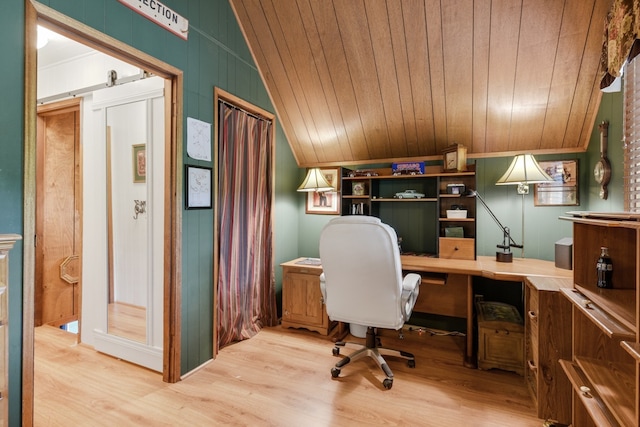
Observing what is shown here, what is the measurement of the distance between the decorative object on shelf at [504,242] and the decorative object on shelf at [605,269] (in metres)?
1.15

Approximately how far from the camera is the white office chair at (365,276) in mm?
1956

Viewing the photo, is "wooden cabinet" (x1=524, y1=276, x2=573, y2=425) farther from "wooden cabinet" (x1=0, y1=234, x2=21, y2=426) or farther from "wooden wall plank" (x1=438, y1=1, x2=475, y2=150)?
"wooden cabinet" (x1=0, y1=234, x2=21, y2=426)

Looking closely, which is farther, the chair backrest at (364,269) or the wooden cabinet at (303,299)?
the wooden cabinet at (303,299)

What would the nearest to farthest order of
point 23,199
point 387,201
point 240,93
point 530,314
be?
point 23,199, point 530,314, point 240,93, point 387,201

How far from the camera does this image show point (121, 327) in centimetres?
254

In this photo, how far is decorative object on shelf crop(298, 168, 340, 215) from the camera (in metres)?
3.32

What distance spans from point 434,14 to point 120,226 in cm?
299

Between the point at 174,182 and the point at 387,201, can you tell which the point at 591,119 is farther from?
the point at 174,182

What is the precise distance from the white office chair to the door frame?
107 centimetres

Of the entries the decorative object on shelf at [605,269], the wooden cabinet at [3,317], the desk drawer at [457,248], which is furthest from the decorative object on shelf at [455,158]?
the wooden cabinet at [3,317]

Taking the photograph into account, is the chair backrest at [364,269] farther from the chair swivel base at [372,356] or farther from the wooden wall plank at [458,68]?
the wooden wall plank at [458,68]

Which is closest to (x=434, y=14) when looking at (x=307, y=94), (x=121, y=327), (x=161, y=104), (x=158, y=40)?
(x=307, y=94)

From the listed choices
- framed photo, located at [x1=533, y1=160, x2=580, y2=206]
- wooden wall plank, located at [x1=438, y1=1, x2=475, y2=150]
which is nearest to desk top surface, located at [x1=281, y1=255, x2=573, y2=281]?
framed photo, located at [x1=533, y1=160, x2=580, y2=206]

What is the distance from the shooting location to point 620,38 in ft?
4.88
